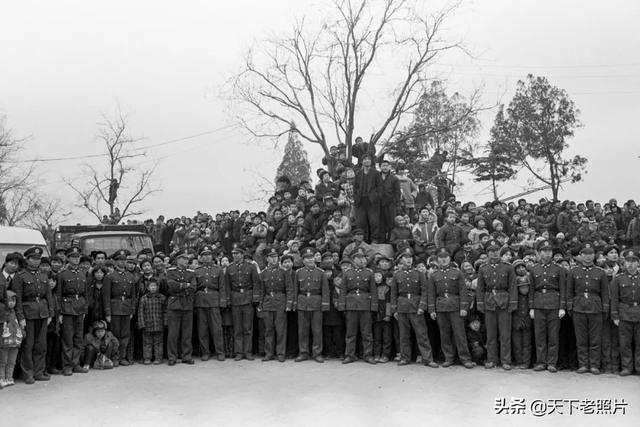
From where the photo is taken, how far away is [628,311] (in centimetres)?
933

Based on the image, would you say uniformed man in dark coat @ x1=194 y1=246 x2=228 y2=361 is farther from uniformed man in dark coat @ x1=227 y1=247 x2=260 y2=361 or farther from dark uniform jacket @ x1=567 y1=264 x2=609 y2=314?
dark uniform jacket @ x1=567 y1=264 x2=609 y2=314

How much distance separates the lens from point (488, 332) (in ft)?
32.9

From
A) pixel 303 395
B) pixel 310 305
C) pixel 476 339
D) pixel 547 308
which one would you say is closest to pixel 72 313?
pixel 310 305

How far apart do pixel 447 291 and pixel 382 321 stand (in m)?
1.24

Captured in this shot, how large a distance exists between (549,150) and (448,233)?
23.9 m

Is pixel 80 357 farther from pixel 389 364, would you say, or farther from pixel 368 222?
pixel 368 222

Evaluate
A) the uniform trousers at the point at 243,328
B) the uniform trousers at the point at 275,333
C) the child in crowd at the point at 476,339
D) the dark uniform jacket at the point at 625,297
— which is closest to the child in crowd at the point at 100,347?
the uniform trousers at the point at 243,328

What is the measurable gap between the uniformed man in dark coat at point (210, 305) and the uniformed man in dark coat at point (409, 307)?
2961 mm

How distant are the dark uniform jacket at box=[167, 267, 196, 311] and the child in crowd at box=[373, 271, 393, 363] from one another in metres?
3.11

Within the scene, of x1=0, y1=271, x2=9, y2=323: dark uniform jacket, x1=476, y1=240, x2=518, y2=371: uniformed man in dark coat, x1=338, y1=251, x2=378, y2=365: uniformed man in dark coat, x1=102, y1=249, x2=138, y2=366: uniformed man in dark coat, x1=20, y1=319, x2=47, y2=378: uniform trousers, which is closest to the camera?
x1=0, y1=271, x2=9, y2=323: dark uniform jacket

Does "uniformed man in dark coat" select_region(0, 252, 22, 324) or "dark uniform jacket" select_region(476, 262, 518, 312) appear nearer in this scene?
"uniformed man in dark coat" select_region(0, 252, 22, 324)

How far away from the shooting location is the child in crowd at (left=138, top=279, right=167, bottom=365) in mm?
10883

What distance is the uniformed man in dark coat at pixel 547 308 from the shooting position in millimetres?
9719

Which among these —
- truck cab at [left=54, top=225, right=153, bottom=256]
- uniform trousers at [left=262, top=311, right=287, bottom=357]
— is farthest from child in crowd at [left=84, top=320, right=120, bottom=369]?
truck cab at [left=54, top=225, right=153, bottom=256]
